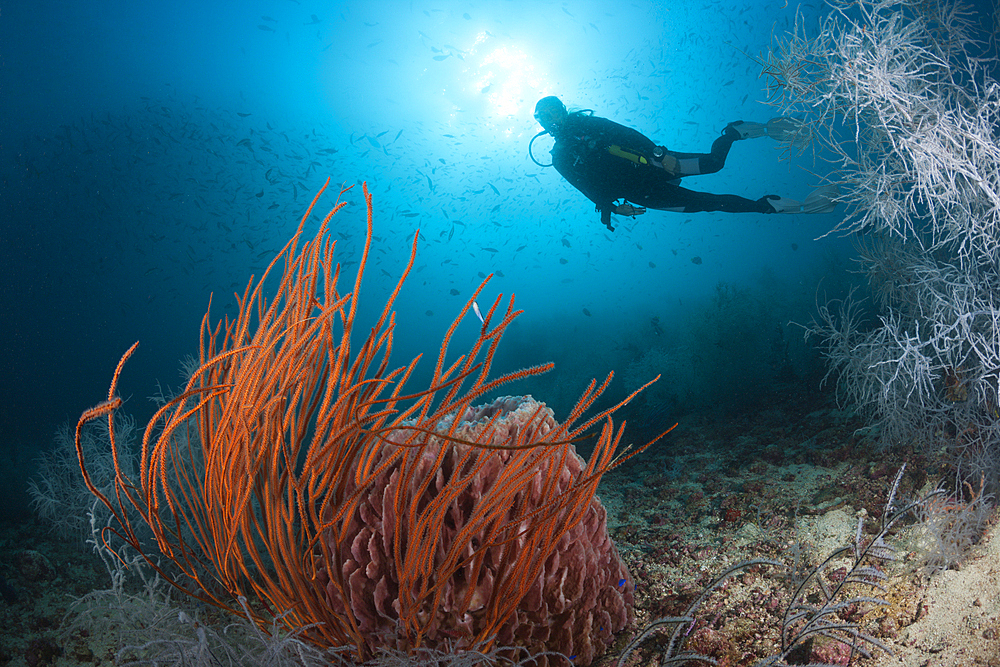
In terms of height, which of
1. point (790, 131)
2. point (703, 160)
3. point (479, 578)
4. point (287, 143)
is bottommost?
point (479, 578)

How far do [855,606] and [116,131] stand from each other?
33.7m

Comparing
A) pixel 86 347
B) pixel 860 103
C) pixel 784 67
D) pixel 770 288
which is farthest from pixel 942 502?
pixel 86 347

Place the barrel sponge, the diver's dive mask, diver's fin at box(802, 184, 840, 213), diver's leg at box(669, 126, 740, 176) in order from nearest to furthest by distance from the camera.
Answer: the barrel sponge → diver's fin at box(802, 184, 840, 213) → diver's leg at box(669, 126, 740, 176) → the diver's dive mask

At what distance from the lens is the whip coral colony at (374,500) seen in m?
1.38

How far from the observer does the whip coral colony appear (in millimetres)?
1375

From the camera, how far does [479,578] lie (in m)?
1.61

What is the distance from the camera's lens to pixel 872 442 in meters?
4.39

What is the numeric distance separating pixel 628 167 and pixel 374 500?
707 cm

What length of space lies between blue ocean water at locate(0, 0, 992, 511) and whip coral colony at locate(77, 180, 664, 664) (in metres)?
8.88

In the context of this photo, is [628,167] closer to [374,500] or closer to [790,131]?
[790,131]

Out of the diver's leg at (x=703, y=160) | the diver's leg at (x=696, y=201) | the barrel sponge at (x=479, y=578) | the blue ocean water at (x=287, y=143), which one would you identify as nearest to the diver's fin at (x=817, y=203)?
the diver's leg at (x=696, y=201)

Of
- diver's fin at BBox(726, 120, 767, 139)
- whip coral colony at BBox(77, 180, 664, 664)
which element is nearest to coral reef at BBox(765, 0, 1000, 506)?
diver's fin at BBox(726, 120, 767, 139)

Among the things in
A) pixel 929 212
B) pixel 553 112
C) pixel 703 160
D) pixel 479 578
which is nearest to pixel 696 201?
pixel 703 160

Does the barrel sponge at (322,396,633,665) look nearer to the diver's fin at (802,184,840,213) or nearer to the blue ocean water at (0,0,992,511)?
the diver's fin at (802,184,840,213)
